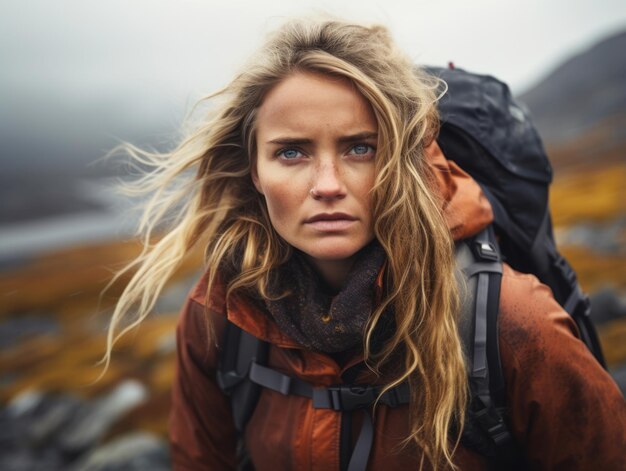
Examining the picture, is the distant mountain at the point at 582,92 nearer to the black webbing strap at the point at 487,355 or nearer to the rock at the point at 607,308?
the rock at the point at 607,308

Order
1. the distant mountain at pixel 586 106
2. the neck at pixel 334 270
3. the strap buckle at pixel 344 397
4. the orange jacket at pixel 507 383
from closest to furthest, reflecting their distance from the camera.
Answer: the orange jacket at pixel 507 383 < the strap buckle at pixel 344 397 < the neck at pixel 334 270 < the distant mountain at pixel 586 106

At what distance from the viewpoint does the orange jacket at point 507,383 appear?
206cm

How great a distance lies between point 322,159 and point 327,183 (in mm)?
121

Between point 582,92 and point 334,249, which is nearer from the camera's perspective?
point 334,249

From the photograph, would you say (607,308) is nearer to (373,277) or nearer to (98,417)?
(373,277)

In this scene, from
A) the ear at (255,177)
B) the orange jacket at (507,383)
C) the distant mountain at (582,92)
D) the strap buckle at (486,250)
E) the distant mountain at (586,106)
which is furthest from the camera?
the distant mountain at (582,92)

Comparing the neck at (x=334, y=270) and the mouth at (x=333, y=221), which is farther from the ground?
the mouth at (x=333, y=221)

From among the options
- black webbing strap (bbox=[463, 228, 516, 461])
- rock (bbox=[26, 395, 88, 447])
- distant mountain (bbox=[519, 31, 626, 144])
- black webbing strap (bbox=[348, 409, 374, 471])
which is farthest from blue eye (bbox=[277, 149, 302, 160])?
distant mountain (bbox=[519, 31, 626, 144])

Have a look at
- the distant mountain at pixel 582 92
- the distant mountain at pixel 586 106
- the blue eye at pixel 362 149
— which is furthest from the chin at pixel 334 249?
the distant mountain at pixel 582 92

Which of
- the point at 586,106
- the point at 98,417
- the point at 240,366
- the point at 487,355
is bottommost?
the point at 98,417

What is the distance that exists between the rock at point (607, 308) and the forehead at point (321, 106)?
258 inches

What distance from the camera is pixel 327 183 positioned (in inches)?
82.5

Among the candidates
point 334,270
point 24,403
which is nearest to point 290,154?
point 334,270

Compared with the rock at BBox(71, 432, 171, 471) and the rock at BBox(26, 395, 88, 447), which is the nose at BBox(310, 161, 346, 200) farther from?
the rock at BBox(26, 395, 88, 447)
